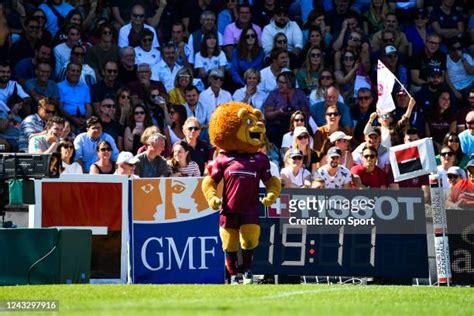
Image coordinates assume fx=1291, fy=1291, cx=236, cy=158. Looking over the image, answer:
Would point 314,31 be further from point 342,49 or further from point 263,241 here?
point 263,241

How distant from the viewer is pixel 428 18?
897 inches

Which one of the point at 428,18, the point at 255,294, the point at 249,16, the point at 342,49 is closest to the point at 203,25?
the point at 249,16

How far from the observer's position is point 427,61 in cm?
2220

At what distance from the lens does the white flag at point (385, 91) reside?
63.2 ft

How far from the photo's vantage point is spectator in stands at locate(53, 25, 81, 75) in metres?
19.6

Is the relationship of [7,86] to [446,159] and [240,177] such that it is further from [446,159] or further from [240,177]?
[446,159]

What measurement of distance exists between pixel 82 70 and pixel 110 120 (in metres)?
1.06

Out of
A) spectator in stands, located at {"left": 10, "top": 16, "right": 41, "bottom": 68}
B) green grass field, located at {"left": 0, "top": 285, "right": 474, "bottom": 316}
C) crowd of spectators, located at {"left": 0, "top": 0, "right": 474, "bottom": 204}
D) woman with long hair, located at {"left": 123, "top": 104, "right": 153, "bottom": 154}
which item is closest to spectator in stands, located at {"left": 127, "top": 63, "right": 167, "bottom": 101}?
crowd of spectators, located at {"left": 0, "top": 0, "right": 474, "bottom": 204}

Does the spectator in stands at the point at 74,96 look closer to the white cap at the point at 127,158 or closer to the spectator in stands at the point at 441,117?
the white cap at the point at 127,158

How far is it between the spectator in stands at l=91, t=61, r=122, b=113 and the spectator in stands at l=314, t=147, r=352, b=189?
3727mm

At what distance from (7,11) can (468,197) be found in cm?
767

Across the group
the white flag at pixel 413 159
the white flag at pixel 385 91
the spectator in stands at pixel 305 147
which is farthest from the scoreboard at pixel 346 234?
the white flag at pixel 385 91

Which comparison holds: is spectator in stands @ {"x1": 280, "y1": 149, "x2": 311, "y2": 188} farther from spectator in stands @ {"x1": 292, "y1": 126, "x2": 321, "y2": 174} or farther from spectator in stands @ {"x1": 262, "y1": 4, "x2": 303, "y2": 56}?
spectator in stands @ {"x1": 262, "y1": 4, "x2": 303, "y2": 56}

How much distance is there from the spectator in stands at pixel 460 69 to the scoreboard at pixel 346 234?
602 centimetres
